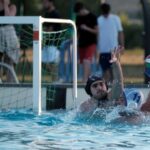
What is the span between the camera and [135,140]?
9.62m

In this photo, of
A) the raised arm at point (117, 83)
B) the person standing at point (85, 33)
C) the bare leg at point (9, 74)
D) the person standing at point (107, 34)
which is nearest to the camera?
the raised arm at point (117, 83)

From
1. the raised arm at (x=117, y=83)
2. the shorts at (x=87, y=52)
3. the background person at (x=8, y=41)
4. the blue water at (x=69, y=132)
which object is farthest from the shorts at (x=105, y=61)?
the raised arm at (x=117, y=83)

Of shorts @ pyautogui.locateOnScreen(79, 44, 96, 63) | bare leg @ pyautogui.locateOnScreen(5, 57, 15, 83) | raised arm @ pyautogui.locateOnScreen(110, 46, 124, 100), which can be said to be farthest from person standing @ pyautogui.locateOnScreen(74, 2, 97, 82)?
raised arm @ pyautogui.locateOnScreen(110, 46, 124, 100)

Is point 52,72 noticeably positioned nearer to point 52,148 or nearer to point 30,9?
point 52,148

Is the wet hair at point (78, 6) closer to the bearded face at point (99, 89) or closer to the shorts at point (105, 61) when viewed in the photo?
the shorts at point (105, 61)

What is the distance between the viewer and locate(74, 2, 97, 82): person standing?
1619 cm

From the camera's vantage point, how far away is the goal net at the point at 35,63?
11.3 metres

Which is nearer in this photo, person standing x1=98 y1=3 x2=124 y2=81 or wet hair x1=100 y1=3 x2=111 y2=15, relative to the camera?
wet hair x1=100 y1=3 x2=111 y2=15

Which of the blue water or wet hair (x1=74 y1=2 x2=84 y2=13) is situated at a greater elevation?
wet hair (x1=74 y1=2 x2=84 y2=13)

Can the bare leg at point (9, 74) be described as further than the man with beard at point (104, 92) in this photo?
Yes

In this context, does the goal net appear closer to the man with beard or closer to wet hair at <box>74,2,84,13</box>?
wet hair at <box>74,2,84,13</box>

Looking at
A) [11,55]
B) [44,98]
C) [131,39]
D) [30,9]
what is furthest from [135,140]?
[131,39]

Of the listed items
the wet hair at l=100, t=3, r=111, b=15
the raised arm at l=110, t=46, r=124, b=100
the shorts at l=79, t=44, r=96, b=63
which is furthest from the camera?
the shorts at l=79, t=44, r=96, b=63

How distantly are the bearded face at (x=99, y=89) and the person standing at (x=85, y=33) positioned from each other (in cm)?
491
